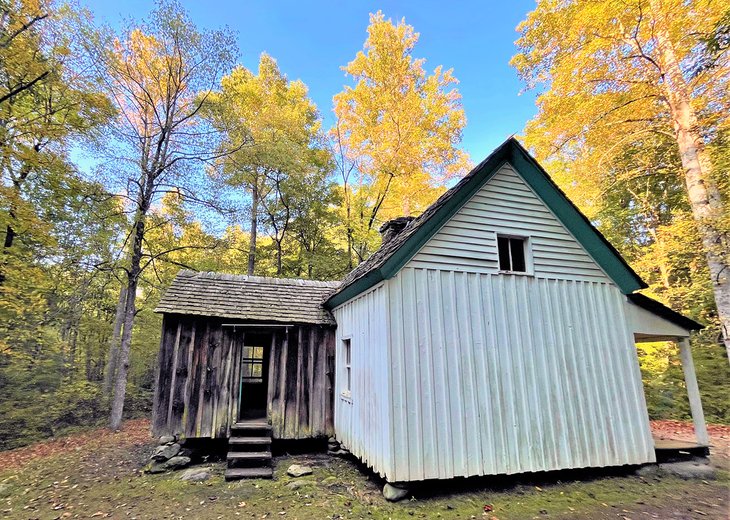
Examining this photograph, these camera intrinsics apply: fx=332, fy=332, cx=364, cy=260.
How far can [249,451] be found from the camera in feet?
22.5

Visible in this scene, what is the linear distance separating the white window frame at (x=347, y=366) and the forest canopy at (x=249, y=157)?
715 centimetres

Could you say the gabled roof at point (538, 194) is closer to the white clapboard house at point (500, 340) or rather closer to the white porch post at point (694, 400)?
the white clapboard house at point (500, 340)

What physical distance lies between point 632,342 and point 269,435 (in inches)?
302

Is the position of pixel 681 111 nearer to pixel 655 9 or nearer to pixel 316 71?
pixel 655 9

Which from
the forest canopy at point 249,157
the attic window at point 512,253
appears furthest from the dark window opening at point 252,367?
the attic window at point 512,253

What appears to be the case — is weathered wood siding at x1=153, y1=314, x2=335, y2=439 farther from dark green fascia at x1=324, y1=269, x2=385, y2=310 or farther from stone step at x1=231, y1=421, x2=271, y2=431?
dark green fascia at x1=324, y1=269, x2=385, y2=310

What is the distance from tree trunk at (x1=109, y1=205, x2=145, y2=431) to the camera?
33.4 feet

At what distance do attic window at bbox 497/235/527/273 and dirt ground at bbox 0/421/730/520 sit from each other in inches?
138

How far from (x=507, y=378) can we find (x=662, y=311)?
13.6ft

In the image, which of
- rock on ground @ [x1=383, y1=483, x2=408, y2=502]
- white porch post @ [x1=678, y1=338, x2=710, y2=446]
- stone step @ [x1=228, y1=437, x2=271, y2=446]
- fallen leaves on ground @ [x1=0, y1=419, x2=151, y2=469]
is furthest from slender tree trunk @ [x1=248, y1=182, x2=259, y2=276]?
white porch post @ [x1=678, y1=338, x2=710, y2=446]

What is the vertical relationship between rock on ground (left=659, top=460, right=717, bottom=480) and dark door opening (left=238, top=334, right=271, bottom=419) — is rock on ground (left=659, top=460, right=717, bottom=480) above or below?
below

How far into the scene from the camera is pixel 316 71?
1597 cm

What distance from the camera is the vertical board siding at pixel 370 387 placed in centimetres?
488

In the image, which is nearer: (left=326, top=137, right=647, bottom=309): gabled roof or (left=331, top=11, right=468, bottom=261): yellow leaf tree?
(left=326, top=137, right=647, bottom=309): gabled roof
